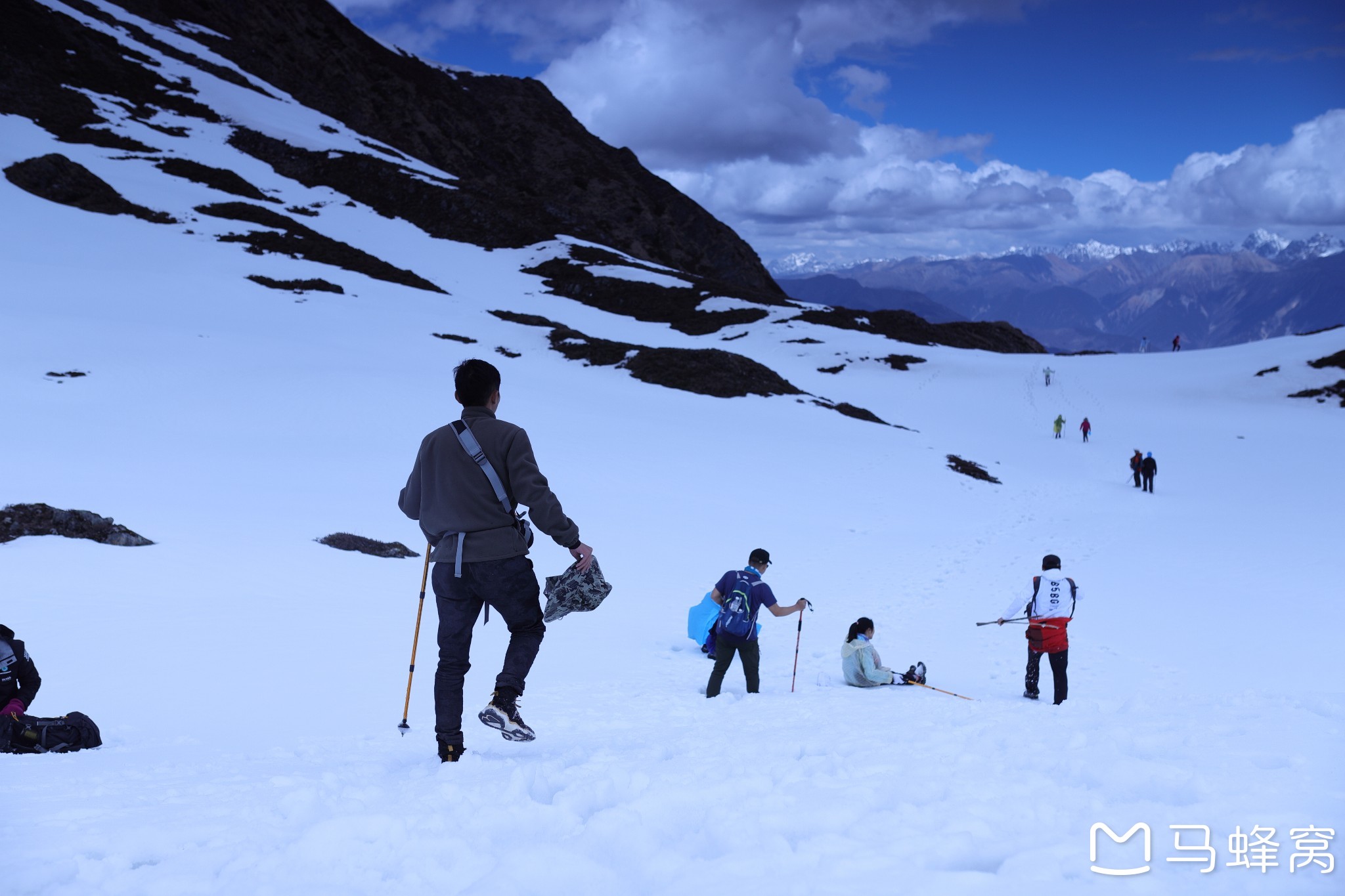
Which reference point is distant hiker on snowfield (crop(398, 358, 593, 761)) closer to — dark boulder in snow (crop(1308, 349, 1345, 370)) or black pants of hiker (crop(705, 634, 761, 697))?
black pants of hiker (crop(705, 634, 761, 697))

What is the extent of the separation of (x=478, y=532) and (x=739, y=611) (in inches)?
163

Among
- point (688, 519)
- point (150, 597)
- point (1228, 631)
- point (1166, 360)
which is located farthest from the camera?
point (1166, 360)

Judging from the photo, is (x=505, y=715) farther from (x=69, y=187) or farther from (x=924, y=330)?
(x=924, y=330)

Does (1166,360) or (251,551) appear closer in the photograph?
(251,551)

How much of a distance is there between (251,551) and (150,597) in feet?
8.89

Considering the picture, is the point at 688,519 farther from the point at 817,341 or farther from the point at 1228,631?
the point at 817,341

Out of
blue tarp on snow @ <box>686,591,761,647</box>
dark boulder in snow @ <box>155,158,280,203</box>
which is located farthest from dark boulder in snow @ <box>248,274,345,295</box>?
blue tarp on snow @ <box>686,591,761,647</box>

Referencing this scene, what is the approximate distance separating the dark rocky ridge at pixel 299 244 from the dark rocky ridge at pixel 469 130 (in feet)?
103

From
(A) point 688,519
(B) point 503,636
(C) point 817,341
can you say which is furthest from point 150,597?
(C) point 817,341

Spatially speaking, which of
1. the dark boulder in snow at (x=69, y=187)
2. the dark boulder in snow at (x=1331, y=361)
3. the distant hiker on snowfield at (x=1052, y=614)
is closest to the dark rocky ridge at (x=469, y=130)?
the dark boulder in snow at (x=69, y=187)

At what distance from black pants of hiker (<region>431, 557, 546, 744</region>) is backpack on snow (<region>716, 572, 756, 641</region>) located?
3.48m

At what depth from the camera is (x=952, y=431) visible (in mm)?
40844

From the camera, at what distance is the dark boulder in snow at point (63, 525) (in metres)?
11.2

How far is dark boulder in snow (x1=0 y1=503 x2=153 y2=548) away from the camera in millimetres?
11164
